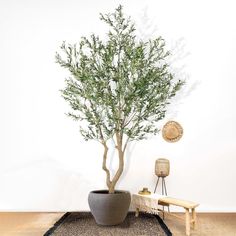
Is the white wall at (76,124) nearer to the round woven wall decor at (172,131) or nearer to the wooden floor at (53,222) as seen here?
the round woven wall decor at (172,131)

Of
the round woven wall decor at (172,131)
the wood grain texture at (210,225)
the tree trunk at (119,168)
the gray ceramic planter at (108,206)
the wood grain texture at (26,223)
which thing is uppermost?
the round woven wall decor at (172,131)

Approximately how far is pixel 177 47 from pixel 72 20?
5.84 ft

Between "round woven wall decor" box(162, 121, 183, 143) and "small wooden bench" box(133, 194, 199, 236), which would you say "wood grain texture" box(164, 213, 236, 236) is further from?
"round woven wall decor" box(162, 121, 183, 143)

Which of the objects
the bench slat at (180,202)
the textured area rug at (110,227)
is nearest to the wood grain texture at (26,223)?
the textured area rug at (110,227)

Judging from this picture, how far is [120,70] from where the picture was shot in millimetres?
5418

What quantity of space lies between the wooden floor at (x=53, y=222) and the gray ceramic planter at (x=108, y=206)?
2.30 ft

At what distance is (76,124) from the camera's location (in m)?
6.17

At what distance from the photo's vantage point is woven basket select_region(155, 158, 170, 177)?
568cm

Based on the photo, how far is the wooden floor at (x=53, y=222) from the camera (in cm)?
480

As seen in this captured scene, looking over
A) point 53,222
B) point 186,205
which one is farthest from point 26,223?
point 186,205

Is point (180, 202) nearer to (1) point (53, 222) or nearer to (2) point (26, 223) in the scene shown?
(1) point (53, 222)

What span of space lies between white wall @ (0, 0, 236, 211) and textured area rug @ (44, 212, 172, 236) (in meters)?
0.66

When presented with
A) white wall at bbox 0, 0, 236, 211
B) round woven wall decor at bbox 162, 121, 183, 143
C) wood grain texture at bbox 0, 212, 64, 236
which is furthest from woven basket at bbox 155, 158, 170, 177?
wood grain texture at bbox 0, 212, 64, 236

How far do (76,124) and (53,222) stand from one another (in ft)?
5.26
